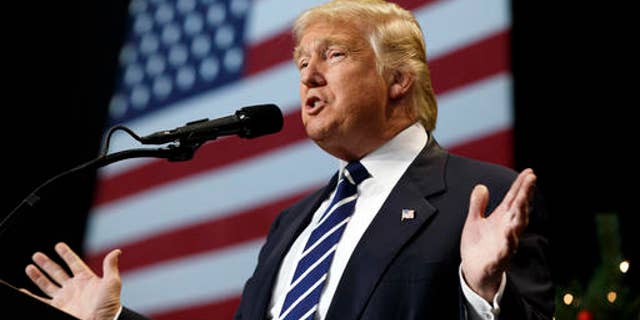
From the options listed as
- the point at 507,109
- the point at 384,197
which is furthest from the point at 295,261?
the point at 507,109

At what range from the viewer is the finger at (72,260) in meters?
2.00

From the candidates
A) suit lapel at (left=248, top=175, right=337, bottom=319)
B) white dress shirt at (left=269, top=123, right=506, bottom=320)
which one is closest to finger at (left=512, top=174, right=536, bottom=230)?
white dress shirt at (left=269, top=123, right=506, bottom=320)

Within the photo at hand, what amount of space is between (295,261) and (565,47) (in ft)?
3.95

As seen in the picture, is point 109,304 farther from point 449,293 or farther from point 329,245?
point 449,293

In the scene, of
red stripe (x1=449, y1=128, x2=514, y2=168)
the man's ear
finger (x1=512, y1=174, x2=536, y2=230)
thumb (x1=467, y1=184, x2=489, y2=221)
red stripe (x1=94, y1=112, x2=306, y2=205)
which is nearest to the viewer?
finger (x1=512, y1=174, x2=536, y2=230)

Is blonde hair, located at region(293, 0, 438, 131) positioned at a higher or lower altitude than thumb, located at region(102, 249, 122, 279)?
higher

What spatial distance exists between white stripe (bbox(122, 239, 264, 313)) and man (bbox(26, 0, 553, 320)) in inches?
34.3

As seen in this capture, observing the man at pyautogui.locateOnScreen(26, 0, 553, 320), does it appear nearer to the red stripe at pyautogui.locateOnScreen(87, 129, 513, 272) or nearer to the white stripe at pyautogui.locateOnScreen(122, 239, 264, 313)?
the red stripe at pyautogui.locateOnScreen(87, 129, 513, 272)

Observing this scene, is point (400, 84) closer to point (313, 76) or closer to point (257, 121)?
point (313, 76)

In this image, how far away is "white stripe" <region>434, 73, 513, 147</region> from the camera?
2.58 metres

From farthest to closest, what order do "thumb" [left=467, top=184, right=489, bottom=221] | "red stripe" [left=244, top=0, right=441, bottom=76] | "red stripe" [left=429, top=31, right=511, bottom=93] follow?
"red stripe" [left=244, top=0, right=441, bottom=76]
"red stripe" [left=429, top=31, right=511, bottom=93]
"thumb" [left=467, top=184, right=489, bottom=221]

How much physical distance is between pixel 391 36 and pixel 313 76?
9.2 inches

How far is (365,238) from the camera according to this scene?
1775 mm

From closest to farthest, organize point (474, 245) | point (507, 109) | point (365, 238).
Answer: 1. point (474, 245)
2. point (365, 238)
3. point (507, 109)
